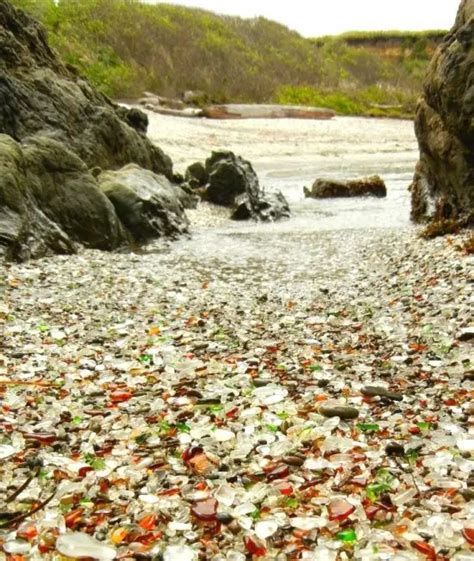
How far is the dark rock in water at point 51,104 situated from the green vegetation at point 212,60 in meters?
19.4

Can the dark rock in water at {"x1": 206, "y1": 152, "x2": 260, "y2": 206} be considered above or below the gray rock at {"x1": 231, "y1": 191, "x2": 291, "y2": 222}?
above

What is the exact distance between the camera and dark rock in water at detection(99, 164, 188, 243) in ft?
42.3

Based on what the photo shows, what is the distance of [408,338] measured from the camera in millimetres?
5488

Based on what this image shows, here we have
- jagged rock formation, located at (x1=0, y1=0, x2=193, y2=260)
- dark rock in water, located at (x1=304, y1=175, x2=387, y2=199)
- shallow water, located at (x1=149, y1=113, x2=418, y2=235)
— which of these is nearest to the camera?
jagged rock formation, located at (x1=0, y1=0, x2=193, y2=260)

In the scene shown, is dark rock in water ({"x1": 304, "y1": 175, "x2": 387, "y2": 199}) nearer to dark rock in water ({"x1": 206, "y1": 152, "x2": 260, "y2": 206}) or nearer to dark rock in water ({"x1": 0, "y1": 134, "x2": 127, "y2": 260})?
dark rock in water ({"x1": 206, "y1": 152, "x2": 260, "y2": 206})

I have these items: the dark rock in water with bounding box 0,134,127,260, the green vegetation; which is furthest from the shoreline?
the green vegetation

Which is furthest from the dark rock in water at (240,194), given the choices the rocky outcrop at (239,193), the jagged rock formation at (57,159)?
the jagged rock formation at (57,159)

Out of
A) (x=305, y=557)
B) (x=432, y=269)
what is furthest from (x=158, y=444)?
(x=432, y=269)

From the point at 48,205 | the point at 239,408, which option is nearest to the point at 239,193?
the point at 48,205

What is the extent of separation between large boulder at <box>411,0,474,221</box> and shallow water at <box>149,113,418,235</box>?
1.75 metres

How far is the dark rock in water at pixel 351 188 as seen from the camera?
2247cm

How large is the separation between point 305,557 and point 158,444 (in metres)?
1.39

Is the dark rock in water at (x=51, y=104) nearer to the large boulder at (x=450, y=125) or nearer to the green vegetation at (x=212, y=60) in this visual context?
the large boulder at (x=450, y=125)

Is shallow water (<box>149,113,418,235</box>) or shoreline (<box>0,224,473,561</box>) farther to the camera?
shallow water (<box>149,113,418,235</box>)
